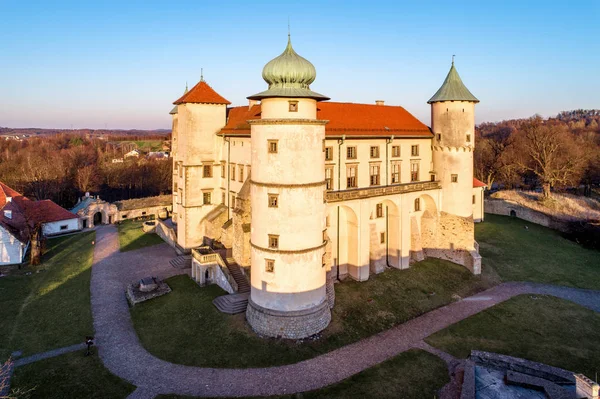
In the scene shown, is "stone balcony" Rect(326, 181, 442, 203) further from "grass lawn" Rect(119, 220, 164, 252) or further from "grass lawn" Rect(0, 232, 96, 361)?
"grass lawn" Rect(119, 220, 164, 252)

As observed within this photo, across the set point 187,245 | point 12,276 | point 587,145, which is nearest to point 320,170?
point 187,245

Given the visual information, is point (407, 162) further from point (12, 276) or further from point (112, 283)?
point (12, 276)

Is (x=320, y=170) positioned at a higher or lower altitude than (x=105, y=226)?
higher

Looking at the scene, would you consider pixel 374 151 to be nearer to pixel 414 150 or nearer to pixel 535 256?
pixel 414 150

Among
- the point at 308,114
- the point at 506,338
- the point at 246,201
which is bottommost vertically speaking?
the point at 506,338

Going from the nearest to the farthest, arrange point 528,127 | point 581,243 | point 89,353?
1. point 89,353
2. point 581,243
3. point 528,127

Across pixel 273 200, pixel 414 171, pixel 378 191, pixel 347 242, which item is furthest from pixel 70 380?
pixel 414 171

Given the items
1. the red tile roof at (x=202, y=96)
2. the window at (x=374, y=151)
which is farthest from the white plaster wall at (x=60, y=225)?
the window at (x=374, y=151)

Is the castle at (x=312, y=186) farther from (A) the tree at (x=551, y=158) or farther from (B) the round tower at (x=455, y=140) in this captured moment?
(A) the tree at (x=551, y=158)

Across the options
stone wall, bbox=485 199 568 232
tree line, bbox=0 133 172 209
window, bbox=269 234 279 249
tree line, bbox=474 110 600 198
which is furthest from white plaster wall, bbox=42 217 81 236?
tree line, bbox=474 110 600 198

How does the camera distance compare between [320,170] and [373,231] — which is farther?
[373,231]
